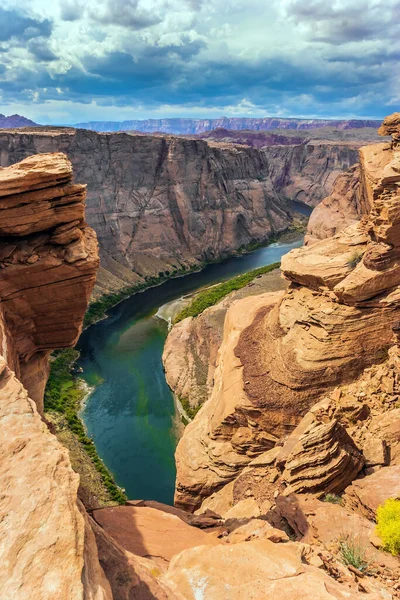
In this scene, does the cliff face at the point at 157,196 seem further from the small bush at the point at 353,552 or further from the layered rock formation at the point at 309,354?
the small bush at the point at 353,552

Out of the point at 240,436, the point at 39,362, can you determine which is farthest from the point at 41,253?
the point at 240,436

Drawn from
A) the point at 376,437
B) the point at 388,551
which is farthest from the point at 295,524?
the point at 376,437

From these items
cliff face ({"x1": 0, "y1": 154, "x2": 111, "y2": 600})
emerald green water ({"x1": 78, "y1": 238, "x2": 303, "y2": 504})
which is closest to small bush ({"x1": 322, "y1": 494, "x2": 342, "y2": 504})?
cliff face ({"x1": 0, "y1": 154, "x2": 111, "y2": 600})

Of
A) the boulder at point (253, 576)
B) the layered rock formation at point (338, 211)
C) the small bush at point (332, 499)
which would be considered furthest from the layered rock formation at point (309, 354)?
the layered rock formation at point (338, 211)

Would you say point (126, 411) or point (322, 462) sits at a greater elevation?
point (322, 462)

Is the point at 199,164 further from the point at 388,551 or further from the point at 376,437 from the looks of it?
the point at 388,551

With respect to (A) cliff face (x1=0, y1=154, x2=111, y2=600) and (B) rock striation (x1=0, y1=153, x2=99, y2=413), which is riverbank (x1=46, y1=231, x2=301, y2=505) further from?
(A) cliff face (x1=0, y1=154, x2=111, y2=600)

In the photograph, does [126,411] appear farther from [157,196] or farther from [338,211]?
[157,196]
